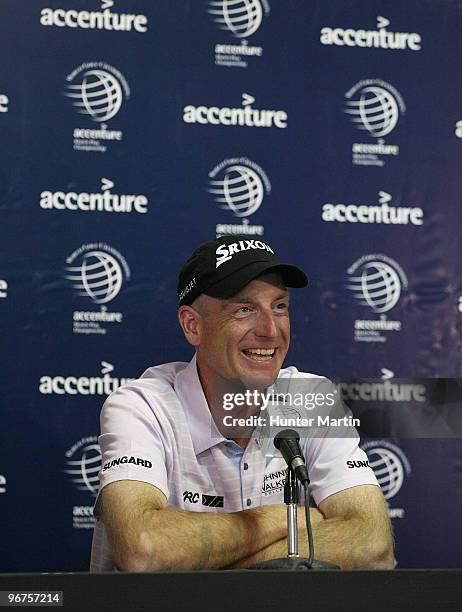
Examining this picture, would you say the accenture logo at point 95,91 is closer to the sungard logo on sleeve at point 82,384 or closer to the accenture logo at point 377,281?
the sungard logo on sleeve at point 82,384

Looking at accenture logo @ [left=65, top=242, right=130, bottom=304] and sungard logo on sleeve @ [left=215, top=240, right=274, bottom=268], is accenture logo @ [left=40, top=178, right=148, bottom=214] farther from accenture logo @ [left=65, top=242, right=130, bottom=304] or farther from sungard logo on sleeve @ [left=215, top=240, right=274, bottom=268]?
sungard logo on sleeve @ [left=215, top=240, right=274, bottom=268]

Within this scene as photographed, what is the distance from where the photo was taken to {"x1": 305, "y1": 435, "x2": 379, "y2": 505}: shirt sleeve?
2107mm

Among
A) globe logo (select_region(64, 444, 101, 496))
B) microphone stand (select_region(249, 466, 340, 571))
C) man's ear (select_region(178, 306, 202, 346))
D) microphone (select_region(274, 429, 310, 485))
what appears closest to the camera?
microphone stand (select_region(249, 466, 340, 571))

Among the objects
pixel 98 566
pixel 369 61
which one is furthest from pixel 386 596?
pixel 369 61

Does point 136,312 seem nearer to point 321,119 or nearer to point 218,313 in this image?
point 218,313

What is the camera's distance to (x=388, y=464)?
121 inches

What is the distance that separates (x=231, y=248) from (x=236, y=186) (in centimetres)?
87

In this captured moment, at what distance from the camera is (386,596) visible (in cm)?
104

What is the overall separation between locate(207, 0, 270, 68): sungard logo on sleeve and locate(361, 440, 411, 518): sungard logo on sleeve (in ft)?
4.68

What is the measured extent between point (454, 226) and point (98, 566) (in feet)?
5.89

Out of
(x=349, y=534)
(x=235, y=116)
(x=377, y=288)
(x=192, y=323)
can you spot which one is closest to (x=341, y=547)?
(x=349, y=534)

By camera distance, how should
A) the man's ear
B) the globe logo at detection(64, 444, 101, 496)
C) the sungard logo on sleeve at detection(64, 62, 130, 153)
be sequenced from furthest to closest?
1. the sungard logo on sleeve at detection(64, 62, 130, 153)
2. the globe logo at detection(64, 444, 101, 496)
3. the man's ear

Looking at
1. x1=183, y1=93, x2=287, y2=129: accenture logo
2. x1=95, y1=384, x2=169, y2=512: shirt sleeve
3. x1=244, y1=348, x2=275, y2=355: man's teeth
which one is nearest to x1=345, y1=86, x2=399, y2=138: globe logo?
x1=183, y1=93, x2=287, y2=129: accenture logo

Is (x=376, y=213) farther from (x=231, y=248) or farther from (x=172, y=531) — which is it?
(x=172, y=531)
